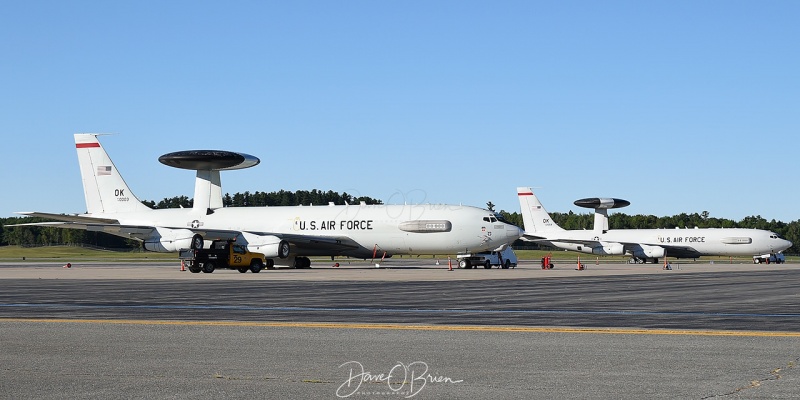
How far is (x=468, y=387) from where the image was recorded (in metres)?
11.0

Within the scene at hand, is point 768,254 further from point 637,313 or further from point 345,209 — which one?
point 637,313

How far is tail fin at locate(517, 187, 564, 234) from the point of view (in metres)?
122

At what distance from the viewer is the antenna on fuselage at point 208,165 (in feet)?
255

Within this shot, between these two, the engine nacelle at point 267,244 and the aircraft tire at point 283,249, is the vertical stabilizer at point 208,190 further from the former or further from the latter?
the aircraft tire at point 283,249

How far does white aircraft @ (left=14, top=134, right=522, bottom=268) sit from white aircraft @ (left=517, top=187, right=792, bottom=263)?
44.1 meters

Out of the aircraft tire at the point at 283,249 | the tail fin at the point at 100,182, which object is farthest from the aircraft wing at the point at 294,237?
the tail fin at the point at 100,182

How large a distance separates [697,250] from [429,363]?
3992 inches

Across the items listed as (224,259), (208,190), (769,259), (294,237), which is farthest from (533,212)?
(224,259)

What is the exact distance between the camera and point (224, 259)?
5912cm

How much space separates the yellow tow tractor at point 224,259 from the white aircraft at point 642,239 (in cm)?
5899

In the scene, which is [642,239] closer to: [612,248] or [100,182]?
[612,248]

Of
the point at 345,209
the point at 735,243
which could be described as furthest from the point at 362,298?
the point at 735,243

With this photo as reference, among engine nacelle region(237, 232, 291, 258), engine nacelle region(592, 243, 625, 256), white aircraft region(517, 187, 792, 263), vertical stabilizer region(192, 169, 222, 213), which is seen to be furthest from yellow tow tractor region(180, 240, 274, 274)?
engine nacelle region(592, 243, 625, 256)

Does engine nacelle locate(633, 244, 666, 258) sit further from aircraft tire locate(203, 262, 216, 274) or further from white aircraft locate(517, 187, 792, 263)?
aircraft tire locate(203, 262, 216, 274)
